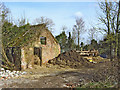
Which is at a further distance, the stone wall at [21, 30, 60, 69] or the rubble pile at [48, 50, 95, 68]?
the rubble pile at [48, 50, 95, 68]

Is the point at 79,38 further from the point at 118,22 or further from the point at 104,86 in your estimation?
the point at 104,86

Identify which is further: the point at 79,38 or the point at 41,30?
the point at 79,38

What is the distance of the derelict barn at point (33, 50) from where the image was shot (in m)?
12.7

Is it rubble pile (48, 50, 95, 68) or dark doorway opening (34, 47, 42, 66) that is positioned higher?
dark doorway opening (34, 47, 42, 66)

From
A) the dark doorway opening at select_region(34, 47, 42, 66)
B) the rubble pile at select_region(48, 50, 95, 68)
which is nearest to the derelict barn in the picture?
the dark doorway opening at select_region(34, 47, 42, 66)

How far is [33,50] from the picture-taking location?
572 inches

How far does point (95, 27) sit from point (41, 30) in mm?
6830

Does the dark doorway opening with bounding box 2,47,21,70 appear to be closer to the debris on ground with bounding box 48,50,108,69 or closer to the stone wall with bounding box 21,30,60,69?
the stone wall with bounding box 21,30,60,69

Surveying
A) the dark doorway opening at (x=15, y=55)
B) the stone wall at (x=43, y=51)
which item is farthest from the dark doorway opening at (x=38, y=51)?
the dark doorway opening at (x=15, y=55)

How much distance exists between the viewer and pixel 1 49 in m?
12.1

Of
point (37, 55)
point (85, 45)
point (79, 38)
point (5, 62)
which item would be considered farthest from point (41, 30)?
point (85, 45)

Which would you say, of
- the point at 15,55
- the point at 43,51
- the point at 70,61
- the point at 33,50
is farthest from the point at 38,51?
the point at 70,61

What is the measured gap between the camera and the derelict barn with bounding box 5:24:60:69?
1273 cm

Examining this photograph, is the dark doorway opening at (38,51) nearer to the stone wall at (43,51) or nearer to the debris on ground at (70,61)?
the stone wall at (43,51)
